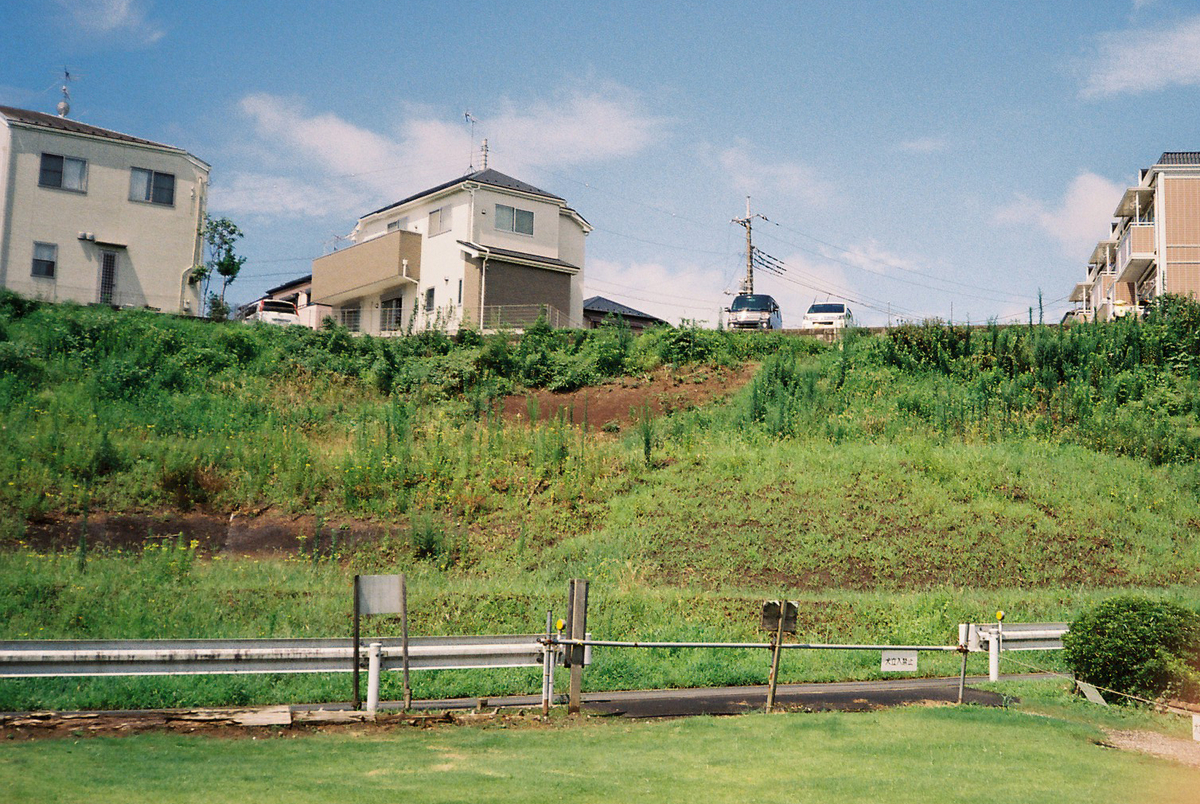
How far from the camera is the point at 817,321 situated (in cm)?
4428

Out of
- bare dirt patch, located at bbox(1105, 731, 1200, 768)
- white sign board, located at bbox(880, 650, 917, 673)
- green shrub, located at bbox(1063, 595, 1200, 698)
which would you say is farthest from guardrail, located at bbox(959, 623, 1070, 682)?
bare dirt patch, located at bbox(1105, 731, 1200, 768)

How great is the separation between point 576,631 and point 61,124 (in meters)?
40.6

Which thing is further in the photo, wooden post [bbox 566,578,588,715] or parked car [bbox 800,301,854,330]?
parked car [bbox 800,301,854,330]

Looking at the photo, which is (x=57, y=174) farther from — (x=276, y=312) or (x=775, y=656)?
(x=775, y=656)

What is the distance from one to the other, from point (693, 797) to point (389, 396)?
28198 mm

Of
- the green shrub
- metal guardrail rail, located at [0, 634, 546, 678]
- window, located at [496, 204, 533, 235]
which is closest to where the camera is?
metal guardrail rail, located at [0, 634, 546, 678]

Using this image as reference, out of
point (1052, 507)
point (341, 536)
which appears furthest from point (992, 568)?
point (341, 536)

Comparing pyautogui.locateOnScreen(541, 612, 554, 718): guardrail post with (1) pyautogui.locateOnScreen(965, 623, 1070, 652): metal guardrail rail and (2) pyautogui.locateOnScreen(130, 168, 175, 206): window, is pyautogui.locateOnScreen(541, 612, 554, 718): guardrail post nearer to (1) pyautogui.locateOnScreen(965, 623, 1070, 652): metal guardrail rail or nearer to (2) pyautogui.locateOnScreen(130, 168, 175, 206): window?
(1) pyautogui.locateOnScreen(965, 623, 1070, 652): metal guardrail rail

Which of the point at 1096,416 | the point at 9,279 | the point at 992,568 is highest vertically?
the point at 9,279

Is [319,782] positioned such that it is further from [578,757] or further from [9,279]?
[9,279]

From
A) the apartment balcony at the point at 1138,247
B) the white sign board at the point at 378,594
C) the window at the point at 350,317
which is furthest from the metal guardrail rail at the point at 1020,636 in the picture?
the apartment balcony at the point at 1138,247

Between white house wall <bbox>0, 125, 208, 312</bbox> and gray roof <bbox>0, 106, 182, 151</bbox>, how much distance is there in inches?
11.5

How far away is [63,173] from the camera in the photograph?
130 ft

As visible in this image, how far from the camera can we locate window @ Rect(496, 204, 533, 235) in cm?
4416
